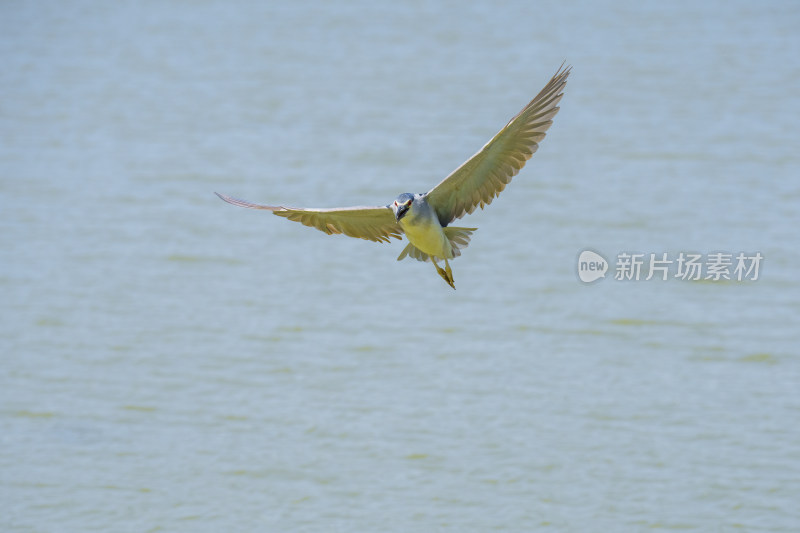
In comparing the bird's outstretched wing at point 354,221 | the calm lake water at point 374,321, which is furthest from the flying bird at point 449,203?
the calm lake water at point 374,321

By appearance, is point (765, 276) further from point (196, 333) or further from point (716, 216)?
point (196, 333)

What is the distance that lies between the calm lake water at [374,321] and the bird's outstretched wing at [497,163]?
119 inches

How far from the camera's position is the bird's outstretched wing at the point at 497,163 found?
733 cm

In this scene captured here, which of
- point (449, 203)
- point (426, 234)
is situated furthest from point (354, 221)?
point (426, 234)

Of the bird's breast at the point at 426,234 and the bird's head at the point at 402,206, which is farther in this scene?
the bird's breast at the point at 426,234

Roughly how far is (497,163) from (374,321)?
5.66 m

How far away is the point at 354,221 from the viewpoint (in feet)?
26.5

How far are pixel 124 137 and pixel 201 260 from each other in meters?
6.09

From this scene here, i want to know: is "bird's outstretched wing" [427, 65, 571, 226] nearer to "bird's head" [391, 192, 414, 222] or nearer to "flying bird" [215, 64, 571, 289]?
"flying bird" [215, 64, 571, 289]

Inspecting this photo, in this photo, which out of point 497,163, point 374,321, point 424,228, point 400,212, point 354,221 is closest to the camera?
point 400,212

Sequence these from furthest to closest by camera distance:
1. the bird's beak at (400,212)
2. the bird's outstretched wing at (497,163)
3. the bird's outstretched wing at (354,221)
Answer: the bird's outstretched wing at (354,221)
the bird's outstretched wing at (497,163)
the bird's beak at (400,212)

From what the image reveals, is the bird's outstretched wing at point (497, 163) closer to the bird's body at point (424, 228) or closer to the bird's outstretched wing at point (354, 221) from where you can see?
the bird's body at point (424, 228)

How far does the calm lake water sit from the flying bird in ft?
9.29

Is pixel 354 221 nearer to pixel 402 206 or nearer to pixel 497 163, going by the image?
pixel 402 206
